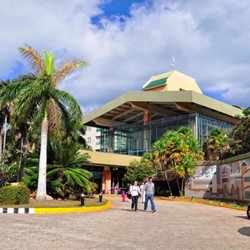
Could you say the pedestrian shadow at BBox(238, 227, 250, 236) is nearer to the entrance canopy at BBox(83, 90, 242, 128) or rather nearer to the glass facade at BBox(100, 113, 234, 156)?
the entrance canopy at BBox(83, 90, 242, 128)

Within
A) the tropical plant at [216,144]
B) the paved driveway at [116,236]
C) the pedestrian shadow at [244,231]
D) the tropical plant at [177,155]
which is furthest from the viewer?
the tropical plant at [216,144]

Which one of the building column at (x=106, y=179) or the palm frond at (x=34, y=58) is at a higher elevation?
the palm frond at (x=34, y=58)

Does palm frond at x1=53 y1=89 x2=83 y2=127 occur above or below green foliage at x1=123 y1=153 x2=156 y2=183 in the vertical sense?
above

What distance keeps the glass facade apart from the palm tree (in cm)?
2651

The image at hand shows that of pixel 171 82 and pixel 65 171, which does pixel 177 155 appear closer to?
pixel 65 171

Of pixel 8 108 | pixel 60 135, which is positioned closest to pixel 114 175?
pixel 8 108

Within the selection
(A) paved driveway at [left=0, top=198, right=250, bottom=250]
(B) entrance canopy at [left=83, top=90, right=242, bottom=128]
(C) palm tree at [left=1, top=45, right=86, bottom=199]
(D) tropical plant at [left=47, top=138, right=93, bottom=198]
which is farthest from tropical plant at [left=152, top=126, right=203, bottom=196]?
(A) paved driveway at [left=0, top=198, right=250, bottom=250]

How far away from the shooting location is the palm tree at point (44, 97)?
19.0 meters

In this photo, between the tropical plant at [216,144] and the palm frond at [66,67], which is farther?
the tropical plant at [216,144]

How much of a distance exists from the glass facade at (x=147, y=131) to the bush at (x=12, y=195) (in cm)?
3005

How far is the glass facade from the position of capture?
45.0 metres

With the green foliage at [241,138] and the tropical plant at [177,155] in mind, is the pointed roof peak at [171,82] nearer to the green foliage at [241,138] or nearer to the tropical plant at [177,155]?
the tropical plant at [177,155]

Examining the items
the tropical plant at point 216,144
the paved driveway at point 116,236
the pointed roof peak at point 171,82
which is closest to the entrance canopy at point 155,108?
the tropical plant at point 216,144

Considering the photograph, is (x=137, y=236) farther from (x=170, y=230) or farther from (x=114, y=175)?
(x=114, y=175)
